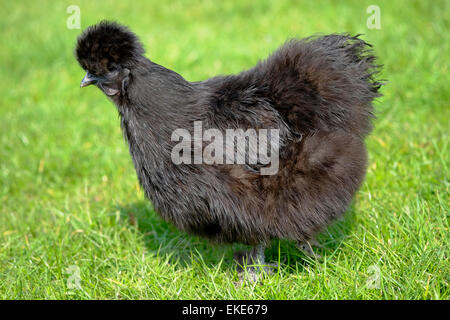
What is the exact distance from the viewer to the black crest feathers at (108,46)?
301cm

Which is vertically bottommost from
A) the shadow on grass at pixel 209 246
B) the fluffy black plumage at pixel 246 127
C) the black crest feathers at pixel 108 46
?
the shadow on grass at pixel 209 246

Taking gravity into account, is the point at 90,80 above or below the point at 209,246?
above

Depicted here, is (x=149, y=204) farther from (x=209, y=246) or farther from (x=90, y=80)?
(x=90, y=80)

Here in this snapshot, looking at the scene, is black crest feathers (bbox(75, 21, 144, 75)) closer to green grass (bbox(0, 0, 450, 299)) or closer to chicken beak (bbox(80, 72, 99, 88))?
chicken beak (bbox(80, 72, 99, 88))

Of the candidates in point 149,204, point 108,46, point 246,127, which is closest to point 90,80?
point 108,46

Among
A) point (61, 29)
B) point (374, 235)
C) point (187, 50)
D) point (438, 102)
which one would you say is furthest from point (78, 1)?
point (374, 235)

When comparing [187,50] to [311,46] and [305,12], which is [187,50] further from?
[311,46]

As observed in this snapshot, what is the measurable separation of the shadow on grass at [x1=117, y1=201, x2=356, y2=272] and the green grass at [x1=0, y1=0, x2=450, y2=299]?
0.01 metres

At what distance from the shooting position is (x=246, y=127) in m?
3.03

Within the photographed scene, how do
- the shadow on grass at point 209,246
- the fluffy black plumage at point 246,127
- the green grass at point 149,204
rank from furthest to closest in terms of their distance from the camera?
the shadow on grass at point 209,246 < the green grass at point 149,204 < the fluffy black plumage at point 246,127

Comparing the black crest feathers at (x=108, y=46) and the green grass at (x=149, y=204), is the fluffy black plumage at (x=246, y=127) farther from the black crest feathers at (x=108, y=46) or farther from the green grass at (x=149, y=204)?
the green grass at (x=149, y=204)

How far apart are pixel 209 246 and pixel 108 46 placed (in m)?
1.75

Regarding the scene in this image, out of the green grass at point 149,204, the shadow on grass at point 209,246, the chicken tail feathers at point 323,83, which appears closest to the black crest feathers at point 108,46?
the chicken tail feathers at point 323,83

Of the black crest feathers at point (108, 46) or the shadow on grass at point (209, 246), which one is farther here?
the shadow on grass at point (209, 246)
